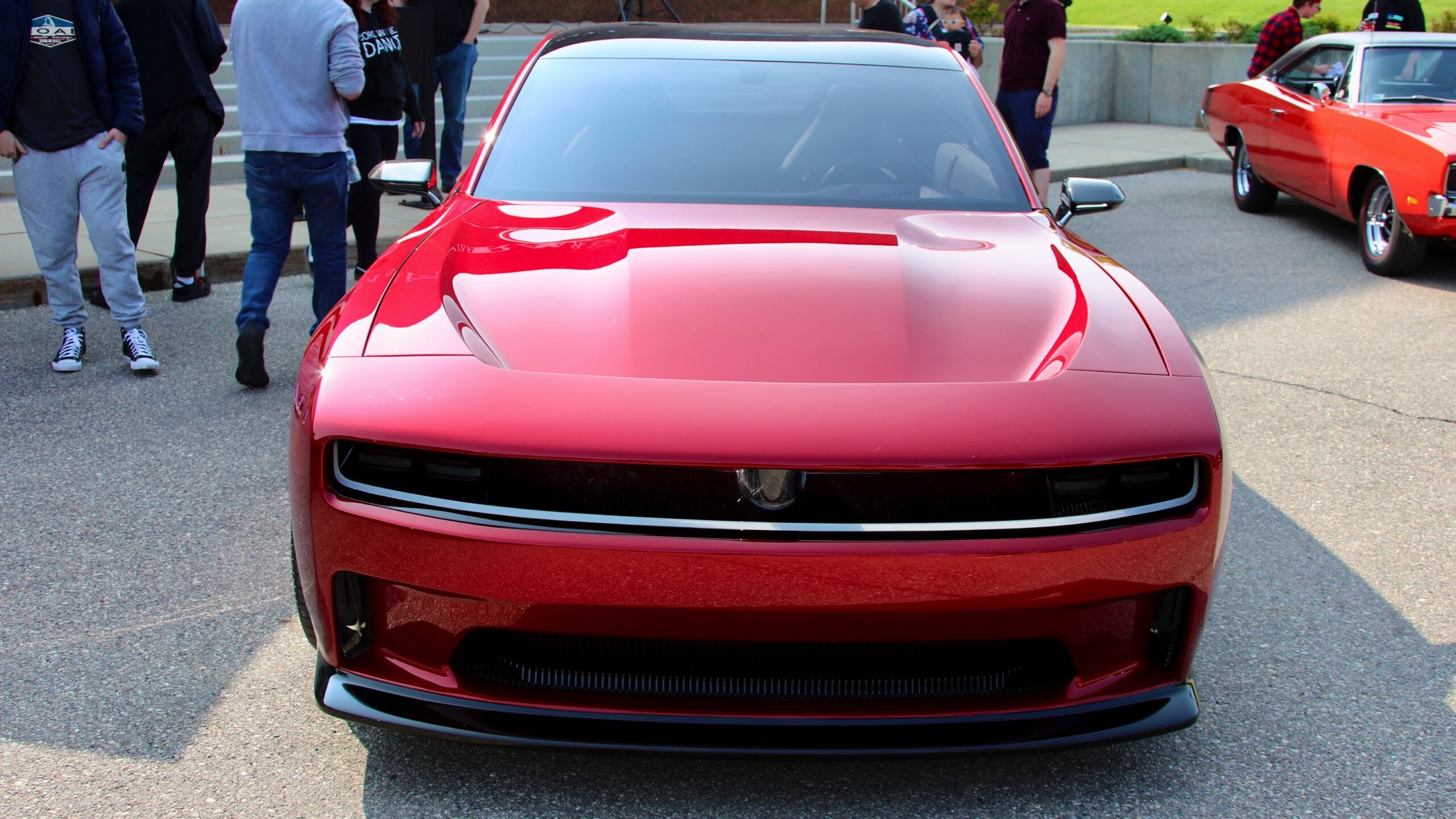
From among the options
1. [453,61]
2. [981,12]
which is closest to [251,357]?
[453,61]

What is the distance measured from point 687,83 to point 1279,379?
128 inches

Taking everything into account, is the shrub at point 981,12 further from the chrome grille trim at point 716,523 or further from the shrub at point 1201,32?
the chrome grille trim at point 716,523

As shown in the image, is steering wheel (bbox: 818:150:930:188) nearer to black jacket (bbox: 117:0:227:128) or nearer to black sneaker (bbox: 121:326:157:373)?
black sneaker (bbox: 121:326:157:373)

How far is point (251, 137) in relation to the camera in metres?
5.21

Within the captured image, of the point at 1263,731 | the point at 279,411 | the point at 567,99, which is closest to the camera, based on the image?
the point at 1263,731

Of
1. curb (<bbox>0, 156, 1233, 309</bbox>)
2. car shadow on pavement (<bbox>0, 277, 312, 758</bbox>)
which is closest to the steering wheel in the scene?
car shadow on pavement (<bbox>0, 277, 312, 758</bbox>)

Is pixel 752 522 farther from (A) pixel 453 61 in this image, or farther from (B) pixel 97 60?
(A) pixel 453 61

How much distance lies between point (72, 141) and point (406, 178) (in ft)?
7.89

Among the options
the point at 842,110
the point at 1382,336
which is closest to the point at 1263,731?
the point at 842,110

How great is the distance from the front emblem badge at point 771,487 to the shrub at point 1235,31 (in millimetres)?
19159

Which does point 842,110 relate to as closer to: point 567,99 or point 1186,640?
point 567,99

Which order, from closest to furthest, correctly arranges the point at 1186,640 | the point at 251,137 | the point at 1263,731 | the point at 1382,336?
the point at 1186,640 → the point at 1263,731 → the point at 251,137 → the point at 1382,336

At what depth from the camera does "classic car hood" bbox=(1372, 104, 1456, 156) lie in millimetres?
7180

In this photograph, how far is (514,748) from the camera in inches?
83.4
